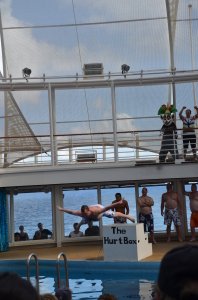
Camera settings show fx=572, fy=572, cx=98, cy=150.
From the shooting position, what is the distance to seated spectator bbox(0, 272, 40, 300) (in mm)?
1243

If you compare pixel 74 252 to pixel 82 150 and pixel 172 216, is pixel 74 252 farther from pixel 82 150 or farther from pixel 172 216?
pixel 82 150

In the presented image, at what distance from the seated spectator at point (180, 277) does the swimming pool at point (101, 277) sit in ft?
25.8

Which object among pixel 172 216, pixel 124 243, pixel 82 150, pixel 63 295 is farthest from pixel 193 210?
pixel 63 295

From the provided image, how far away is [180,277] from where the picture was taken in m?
1.27

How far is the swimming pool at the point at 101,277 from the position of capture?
9.62m

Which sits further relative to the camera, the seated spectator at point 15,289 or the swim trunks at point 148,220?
the swim trunks at point 148,220

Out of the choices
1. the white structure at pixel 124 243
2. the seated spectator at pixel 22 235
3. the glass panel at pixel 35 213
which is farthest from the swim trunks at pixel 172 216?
the seated spectator at pixel 22 235

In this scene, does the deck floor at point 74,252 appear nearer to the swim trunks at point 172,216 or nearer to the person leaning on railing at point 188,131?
the swim trunks at point 172,216

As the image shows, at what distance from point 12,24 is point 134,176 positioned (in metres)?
8.33

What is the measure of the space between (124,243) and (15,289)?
35.9ft

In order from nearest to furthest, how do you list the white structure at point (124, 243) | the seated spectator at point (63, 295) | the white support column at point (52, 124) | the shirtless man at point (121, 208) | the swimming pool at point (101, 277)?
the seated spectator at point (63, 295), the swimming pool at point (101, 277), the white structure at point (124, 243), the shirtless man at point (121, 208), the white support column at point (52, 124)

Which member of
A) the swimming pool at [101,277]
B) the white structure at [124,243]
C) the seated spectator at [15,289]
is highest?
the seated spectator at [15,289]

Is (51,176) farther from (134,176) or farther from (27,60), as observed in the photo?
(27,60)

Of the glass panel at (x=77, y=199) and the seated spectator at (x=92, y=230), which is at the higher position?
the glass panel at (x=77, y=199)
